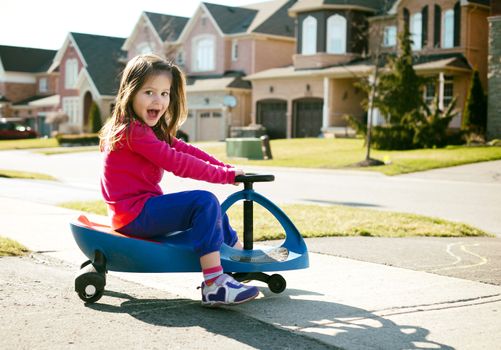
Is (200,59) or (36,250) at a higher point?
(200,59)

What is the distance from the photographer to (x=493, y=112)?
32.8 metres

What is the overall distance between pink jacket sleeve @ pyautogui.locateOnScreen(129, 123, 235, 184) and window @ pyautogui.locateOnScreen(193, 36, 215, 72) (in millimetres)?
46668

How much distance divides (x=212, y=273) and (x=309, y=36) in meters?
39.8

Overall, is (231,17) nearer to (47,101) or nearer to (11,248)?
(47,101)

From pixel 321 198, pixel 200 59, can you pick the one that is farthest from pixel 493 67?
pixel 200 59

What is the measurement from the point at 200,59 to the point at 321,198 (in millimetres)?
38053

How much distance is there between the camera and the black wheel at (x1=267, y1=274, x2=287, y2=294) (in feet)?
17.7

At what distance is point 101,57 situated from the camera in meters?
62.2

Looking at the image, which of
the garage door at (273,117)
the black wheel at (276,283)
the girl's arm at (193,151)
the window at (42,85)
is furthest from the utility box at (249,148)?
the window at (42,85)

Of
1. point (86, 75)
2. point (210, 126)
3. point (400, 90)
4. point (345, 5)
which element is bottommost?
point (210, 126)

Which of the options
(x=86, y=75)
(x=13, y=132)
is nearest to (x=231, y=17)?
(x=86, y=75)

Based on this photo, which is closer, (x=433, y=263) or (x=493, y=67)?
(x=433, y=263)

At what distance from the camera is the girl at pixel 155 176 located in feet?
16.3

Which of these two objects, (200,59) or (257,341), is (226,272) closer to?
(257,341)
